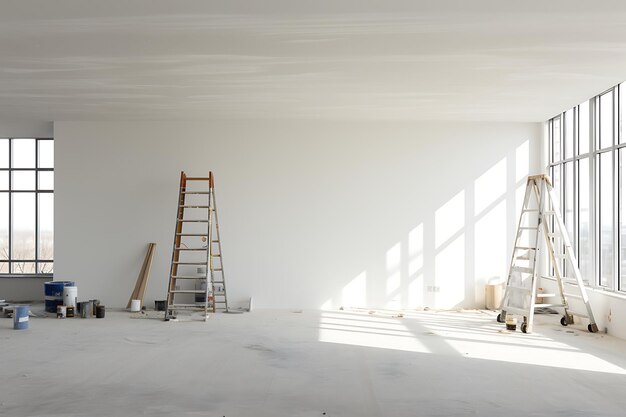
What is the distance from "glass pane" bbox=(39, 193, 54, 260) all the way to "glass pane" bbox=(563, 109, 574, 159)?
9.30 m

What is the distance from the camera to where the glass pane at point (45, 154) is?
1238cm

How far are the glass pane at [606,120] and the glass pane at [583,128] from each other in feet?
1.31

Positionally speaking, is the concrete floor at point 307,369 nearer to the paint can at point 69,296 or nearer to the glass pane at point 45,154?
the paint can at point 69,296

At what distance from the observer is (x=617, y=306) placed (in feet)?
25.4

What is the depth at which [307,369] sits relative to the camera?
19.7ft

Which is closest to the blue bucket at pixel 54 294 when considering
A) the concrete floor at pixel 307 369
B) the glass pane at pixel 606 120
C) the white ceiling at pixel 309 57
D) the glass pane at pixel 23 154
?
the concrete floor at pixel 307 369

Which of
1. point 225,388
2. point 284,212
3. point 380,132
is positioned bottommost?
point 225,388

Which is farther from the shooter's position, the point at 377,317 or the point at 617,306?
the point at 377,317

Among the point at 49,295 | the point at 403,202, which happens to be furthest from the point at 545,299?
the point at 49,295

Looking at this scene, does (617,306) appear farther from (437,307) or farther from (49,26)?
(49,26)

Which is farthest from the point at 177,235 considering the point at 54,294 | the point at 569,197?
the point at 569,197

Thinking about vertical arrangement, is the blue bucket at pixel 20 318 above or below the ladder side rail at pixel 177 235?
below

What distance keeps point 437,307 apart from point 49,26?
7.13 metres

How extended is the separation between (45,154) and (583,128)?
9.64 meters
